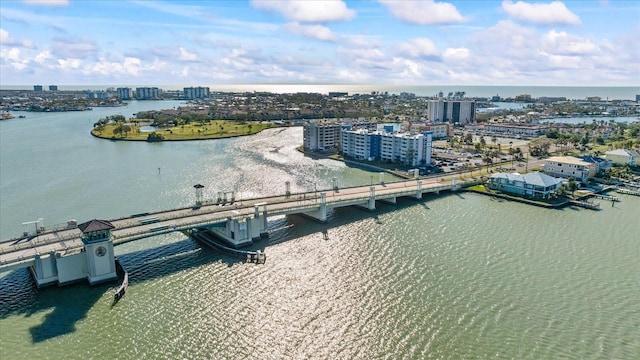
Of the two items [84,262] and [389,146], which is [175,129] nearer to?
[389,146]

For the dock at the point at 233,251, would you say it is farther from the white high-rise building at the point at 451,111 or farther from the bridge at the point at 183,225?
the white high-rise building at the point at 451,111

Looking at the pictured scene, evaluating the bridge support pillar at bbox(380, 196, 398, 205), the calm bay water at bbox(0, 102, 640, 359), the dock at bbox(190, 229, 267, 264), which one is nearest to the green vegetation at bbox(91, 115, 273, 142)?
the calm bay water at bbox(0, 102, 640, 359)

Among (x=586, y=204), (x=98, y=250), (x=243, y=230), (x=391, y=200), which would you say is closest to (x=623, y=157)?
(x=586, y=204)

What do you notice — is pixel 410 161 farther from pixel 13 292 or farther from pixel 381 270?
pixel 13 292

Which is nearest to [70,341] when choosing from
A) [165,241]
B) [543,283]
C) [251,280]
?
[251,280]

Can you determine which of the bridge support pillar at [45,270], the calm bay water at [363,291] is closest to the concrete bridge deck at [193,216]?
the bridge support pillar at [45,270]

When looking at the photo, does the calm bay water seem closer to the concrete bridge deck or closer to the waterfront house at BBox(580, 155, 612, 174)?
the concrete bridge deck

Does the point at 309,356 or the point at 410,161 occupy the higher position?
the point at 410,161
